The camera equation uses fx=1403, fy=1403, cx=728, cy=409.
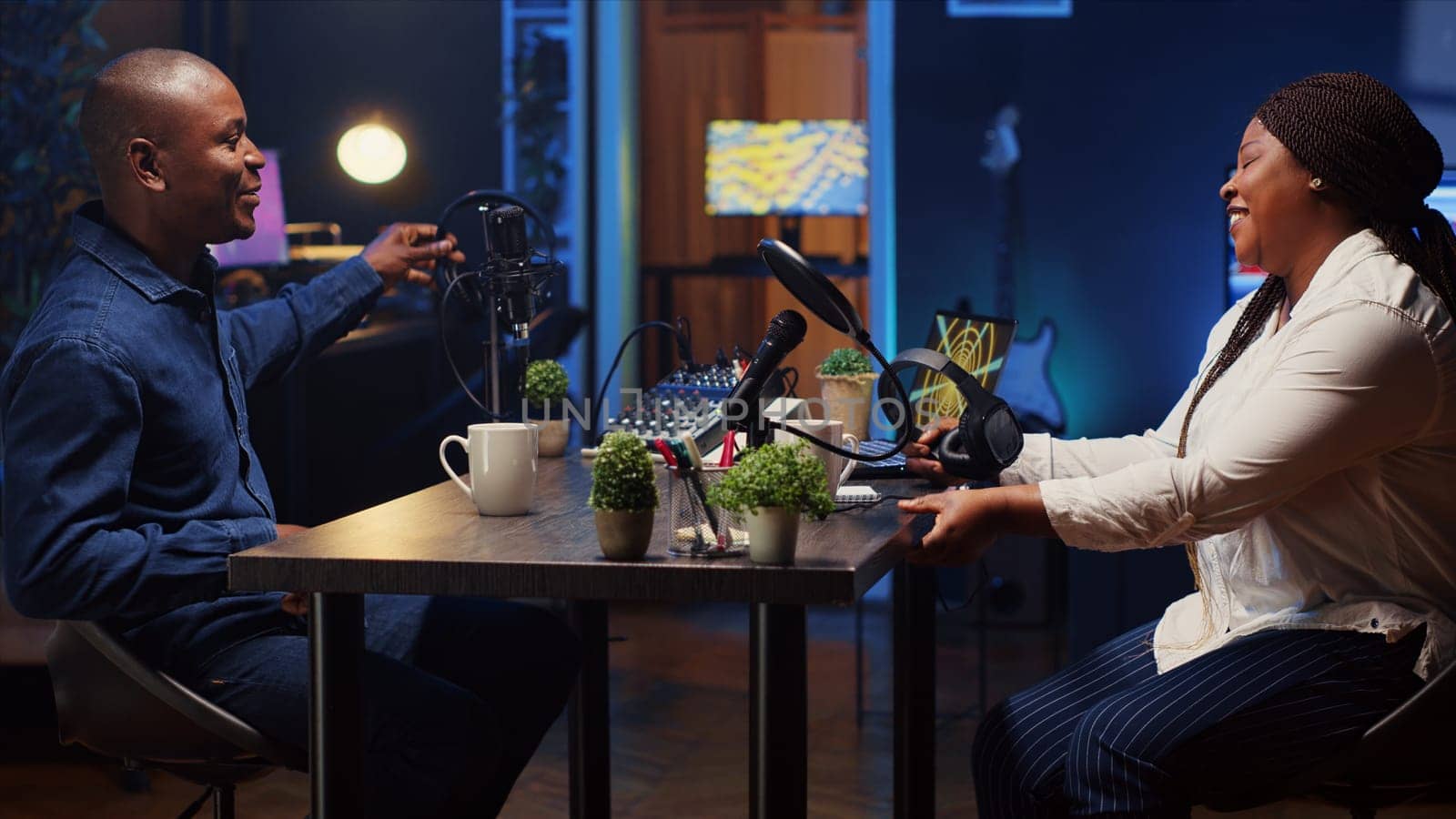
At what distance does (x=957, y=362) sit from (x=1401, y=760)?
3.29ft

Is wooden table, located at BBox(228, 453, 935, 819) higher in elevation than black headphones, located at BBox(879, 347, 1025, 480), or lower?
lower

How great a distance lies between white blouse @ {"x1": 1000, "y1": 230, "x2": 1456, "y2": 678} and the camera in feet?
5.34

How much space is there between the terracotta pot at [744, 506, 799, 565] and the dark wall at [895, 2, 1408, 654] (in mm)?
3007

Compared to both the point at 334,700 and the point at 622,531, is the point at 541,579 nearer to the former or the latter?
the point at 622,531

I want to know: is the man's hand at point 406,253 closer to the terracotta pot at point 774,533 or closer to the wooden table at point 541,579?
the wooden table at point 541,579

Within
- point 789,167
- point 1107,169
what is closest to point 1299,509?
point 1107,169

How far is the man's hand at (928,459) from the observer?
2.09 metres

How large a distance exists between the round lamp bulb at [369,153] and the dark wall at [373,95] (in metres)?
0.05

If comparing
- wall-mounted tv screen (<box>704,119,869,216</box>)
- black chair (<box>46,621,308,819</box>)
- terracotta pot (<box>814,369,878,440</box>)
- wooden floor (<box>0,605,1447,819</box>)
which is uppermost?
wall-mounted tv screen (<box>704,119,869,216</box>)

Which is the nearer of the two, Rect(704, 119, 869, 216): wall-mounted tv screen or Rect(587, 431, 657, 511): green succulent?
Rect(587, 431, 657, 511): green succulent

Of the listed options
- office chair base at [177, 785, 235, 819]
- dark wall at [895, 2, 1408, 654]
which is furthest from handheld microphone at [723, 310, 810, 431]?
dark wall at [895, 2, 1408, 654]

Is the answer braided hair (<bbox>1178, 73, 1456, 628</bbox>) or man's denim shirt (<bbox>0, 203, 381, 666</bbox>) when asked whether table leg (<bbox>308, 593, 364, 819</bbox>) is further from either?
braided hair (<bbox>1178, 73, 1456, 628</bbox>)

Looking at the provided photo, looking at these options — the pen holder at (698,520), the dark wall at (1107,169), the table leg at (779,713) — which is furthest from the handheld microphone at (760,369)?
the dark wall at (1107,169)

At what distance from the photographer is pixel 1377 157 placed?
1.72 meters
